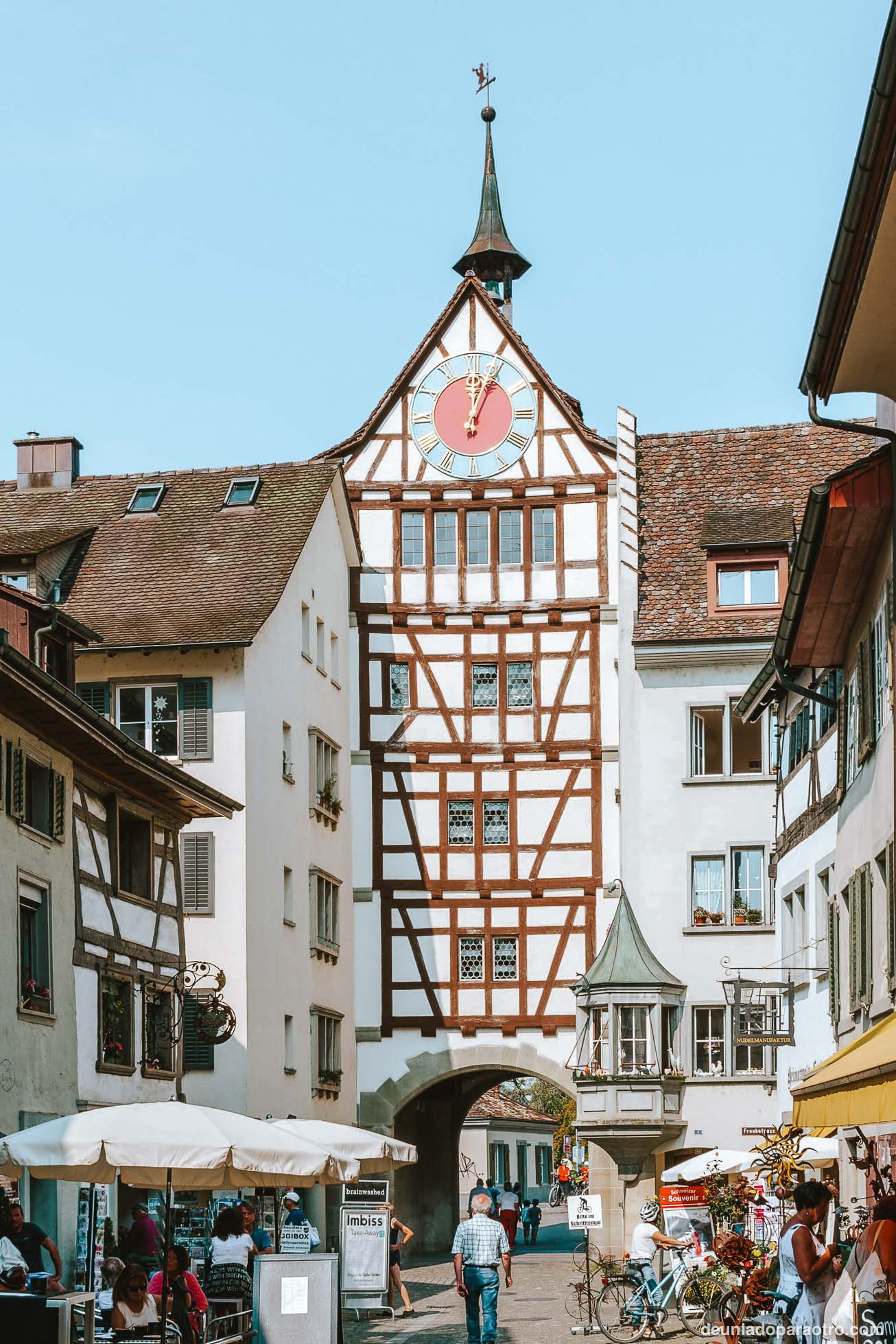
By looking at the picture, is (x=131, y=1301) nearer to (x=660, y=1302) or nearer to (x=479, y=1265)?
(x=479, y=1265)

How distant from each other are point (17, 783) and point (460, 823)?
2015 cm

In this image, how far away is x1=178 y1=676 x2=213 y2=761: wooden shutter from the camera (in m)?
36.8

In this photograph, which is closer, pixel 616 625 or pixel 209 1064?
pixel 209 1064

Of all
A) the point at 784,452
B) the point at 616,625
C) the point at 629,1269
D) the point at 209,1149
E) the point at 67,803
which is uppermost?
the point at 784,452

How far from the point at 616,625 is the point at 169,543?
8.89m

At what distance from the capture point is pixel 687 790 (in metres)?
41.0

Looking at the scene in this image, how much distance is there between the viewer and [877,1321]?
37.0ft

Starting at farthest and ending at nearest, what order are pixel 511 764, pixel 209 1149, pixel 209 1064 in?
pixel 511 764 → pixel 209 1064 → pixel 209 1149

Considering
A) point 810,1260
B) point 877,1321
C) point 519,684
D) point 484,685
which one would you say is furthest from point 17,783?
point 519,684

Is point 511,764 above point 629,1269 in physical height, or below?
above

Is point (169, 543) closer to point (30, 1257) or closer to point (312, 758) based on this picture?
point (312, 758)

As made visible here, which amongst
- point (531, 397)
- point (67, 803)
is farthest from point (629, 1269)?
point (531, 397)

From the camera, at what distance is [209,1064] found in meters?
35.5

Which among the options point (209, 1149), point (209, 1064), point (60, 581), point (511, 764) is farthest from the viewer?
point (511, 764)
